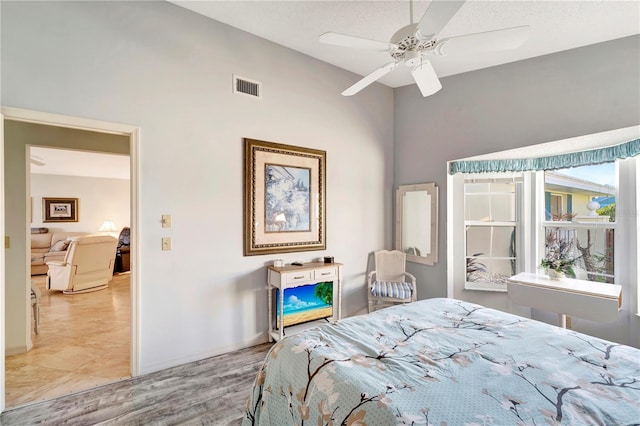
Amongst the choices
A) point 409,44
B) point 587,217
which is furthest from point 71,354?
point 587,217

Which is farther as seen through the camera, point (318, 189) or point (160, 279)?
point (318, 189)

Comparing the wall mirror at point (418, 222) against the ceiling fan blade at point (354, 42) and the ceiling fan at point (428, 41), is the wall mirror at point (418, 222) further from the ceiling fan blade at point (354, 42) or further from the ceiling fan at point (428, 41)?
the ceiling fan blade at point (354, 42)

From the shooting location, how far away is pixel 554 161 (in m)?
3.10

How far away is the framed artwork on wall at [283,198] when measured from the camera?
294cm

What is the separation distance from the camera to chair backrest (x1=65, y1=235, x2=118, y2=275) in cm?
476

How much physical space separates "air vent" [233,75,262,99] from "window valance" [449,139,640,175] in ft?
7.89

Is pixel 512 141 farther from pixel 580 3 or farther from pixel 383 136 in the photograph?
pixel 383 136

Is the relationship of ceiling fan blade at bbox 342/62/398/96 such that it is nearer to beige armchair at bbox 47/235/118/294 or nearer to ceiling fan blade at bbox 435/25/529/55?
ceiling fan blade at bbox 435/25/529/55

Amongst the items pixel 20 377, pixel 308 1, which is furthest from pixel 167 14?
pixel 20 377

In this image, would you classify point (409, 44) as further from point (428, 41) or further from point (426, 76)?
point (426, 76)

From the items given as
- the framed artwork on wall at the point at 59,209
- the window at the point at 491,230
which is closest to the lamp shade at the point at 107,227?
the framed artwork on wall at the point at 59,209

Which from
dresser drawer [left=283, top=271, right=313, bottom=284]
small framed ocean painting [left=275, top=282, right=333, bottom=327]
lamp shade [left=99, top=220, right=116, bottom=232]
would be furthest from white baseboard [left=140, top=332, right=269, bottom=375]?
lamp shade [left=99, top=220, right=116, bottom=232]

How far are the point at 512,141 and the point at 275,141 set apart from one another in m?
2.50

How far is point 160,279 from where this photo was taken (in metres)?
2.45
